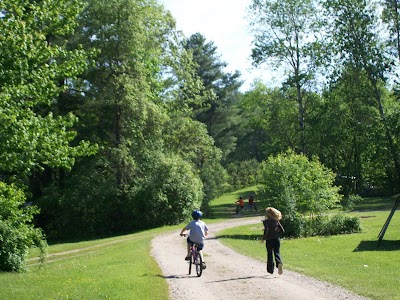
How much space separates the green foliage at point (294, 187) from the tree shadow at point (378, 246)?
213 inches

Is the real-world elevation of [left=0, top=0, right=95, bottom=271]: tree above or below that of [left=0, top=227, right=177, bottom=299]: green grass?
above

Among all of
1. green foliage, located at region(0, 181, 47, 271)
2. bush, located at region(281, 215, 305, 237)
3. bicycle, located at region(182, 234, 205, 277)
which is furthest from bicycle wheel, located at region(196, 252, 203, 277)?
bush, located at region(281, 215, 305, 237)

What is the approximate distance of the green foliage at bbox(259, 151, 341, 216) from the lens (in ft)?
93.0

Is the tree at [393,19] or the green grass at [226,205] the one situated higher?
the tree at [393,19]

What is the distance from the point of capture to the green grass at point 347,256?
12.9 metres

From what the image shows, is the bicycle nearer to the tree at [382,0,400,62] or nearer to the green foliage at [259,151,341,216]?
the green foliage at [259,151,341,216]

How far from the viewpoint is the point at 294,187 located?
2916 cm

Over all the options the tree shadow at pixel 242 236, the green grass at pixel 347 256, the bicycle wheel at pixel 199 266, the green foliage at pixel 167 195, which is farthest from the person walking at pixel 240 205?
the bicycle wheel at pixel 199 266

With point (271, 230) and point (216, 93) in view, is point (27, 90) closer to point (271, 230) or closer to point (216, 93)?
point (271, 230)

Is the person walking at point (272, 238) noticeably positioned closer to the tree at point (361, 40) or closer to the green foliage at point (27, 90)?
the green foliage at point (27, 90)

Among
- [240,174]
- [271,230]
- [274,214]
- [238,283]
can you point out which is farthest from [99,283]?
[240,174]

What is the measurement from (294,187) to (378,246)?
768cm

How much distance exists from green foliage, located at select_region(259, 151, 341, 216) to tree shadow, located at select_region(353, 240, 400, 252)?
5.42m

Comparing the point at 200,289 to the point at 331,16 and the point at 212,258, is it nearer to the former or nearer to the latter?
the point at 212,258
